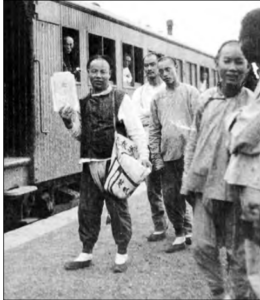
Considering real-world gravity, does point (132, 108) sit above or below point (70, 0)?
below

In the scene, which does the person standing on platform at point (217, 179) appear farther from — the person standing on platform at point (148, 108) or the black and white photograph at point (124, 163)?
the person standing on platform at point (148, 108)

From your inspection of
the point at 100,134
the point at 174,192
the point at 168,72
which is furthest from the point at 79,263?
the point at 168,72

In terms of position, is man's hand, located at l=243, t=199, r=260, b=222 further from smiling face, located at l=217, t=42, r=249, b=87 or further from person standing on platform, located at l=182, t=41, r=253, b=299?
smiling face, located at l=217, t=42, r=249, b=87

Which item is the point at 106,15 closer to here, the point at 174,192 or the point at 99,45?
the point at 99,45

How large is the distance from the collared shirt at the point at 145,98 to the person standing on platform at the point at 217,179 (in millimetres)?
1860

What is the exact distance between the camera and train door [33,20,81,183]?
5.55 metres

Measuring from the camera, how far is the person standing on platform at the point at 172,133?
376 centimetres

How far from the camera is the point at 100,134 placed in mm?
3529

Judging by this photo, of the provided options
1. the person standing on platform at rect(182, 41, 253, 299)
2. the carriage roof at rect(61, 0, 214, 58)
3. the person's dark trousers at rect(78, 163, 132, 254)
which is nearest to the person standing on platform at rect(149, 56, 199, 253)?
the person's dark trousers at rect(78, 163, 132, 254)

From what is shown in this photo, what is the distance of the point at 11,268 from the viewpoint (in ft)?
12.9

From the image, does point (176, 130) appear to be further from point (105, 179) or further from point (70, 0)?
point (70, 0)

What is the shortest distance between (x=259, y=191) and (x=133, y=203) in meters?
5.16

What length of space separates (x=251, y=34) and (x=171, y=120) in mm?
2360

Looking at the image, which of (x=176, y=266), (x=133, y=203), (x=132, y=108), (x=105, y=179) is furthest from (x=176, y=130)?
(x=133, y=203)
